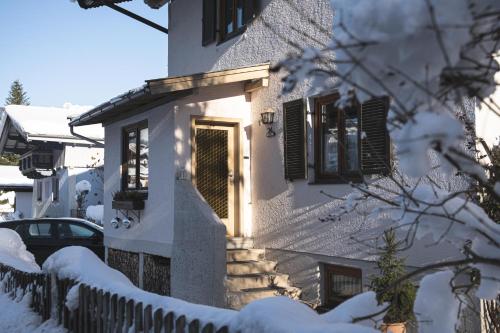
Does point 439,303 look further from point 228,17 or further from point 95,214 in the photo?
point 95,214

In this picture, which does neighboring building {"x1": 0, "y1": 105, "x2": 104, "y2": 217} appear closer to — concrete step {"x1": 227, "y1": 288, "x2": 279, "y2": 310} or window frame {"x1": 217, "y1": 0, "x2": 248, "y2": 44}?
window frame {"x1": 217, "y1": 0, "x2": 248, "y2": 44}

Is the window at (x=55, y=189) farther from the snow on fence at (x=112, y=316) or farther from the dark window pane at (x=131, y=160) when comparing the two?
the snow on fence at (x=112, y=316)

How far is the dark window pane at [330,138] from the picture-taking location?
7.91 metres

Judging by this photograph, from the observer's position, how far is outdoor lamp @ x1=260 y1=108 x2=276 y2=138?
29.3ft

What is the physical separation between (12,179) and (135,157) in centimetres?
2570

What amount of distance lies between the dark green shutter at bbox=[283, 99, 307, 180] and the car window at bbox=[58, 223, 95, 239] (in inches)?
274

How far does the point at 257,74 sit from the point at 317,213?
8.12 ft

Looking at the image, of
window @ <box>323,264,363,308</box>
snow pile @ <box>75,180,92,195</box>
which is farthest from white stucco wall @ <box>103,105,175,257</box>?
snow pile @ <box>75,180,92,195</box>

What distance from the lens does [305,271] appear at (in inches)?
323

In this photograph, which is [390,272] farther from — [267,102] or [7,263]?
[7,263]

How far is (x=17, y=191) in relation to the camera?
33.8m

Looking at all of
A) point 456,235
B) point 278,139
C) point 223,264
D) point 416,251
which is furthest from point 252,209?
point 456,235

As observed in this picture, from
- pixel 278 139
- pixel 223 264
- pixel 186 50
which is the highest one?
pixel 186 50

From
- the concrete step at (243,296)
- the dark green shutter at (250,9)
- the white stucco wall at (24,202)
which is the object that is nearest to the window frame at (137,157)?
the dark green shutter at (250,9)
